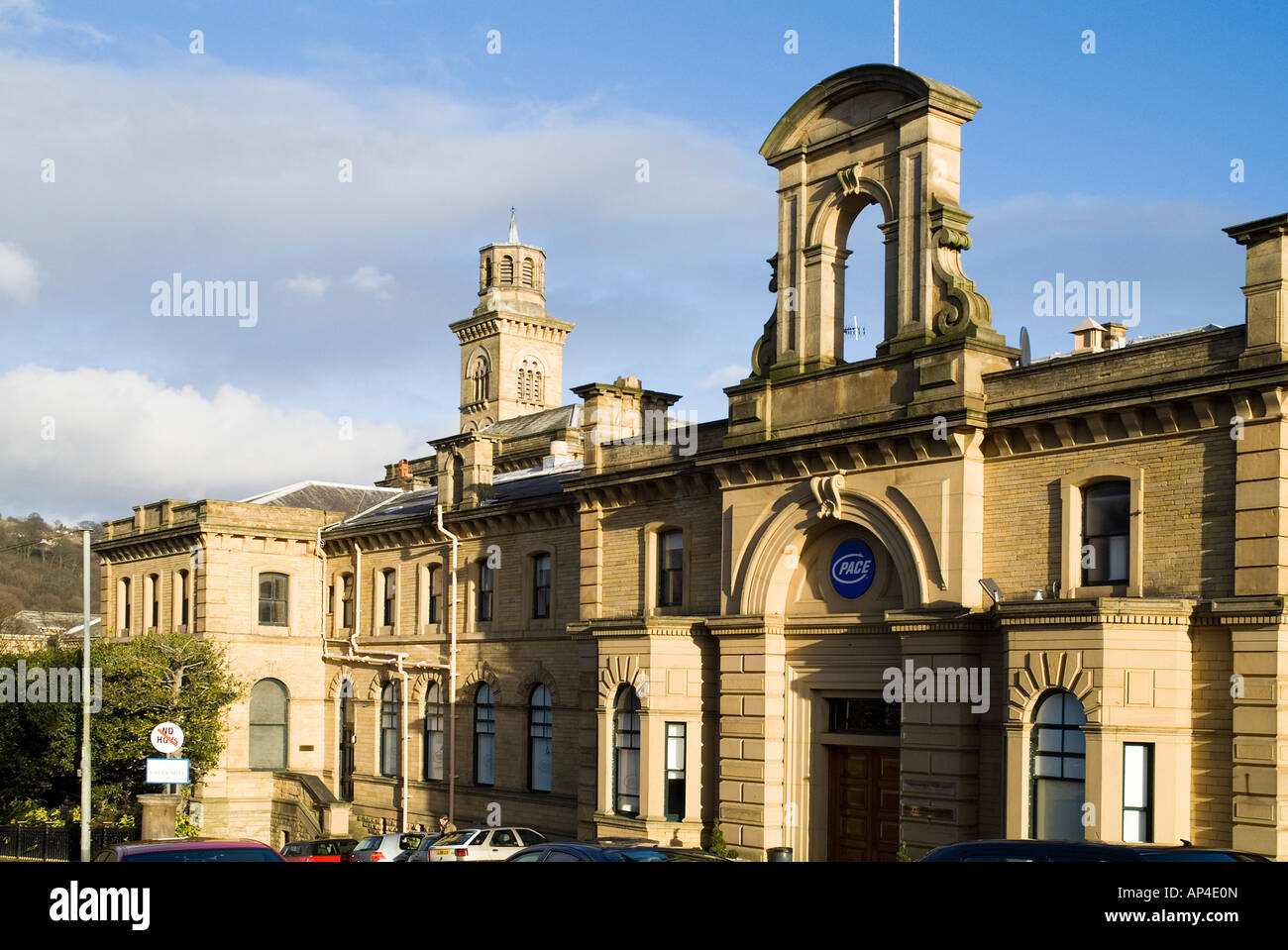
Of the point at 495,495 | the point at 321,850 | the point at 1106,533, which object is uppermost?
the point at 495,495

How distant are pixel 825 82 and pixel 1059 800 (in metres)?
13.9

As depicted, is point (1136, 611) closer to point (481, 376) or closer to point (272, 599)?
point (272, 599)

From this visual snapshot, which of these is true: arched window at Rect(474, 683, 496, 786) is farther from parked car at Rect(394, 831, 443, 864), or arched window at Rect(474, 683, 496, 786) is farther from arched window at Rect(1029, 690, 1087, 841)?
arched window at Rect(1029, 690, 1087, 841)

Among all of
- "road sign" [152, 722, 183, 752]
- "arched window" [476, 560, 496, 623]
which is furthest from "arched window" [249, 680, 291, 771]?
"road sign" [152, 722, 183, 752]

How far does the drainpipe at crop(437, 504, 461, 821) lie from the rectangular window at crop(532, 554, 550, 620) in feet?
11.2

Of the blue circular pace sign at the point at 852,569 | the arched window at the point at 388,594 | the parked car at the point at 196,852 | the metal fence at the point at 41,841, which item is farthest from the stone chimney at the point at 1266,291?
the metal fence at the point at 41,841

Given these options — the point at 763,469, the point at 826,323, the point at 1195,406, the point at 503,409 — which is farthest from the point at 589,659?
the point at 503,409

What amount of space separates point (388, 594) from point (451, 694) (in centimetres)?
563

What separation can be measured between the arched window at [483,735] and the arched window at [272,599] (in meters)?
10.3

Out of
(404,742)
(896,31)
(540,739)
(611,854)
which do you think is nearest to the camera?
(611,854)

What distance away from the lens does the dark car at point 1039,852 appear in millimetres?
11602

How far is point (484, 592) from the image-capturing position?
127 ft

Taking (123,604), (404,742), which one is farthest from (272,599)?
(123,604)

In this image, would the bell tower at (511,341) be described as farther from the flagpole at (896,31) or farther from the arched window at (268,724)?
the flagpole at (896,31)
